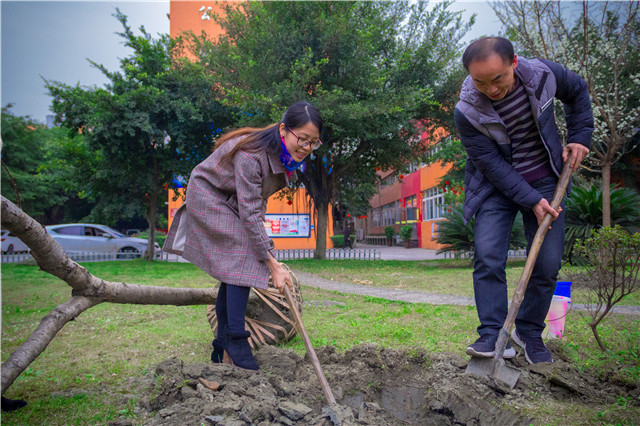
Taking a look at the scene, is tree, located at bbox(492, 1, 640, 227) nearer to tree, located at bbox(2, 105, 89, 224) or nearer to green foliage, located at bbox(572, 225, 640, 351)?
green foliage, located at bbox(572, 225, 640, 351)

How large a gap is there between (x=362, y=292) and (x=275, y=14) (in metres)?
8.39

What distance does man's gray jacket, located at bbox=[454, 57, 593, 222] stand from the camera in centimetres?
248

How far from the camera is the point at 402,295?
654 centimetres

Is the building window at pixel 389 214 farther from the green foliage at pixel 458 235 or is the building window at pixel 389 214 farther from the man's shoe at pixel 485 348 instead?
the man's shoe at pixel 485 348

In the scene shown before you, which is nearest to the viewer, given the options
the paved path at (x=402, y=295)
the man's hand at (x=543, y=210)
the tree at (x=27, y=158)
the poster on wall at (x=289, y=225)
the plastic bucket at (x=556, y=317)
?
the man's hand at (x=543, y=210)

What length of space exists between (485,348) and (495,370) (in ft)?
0.39

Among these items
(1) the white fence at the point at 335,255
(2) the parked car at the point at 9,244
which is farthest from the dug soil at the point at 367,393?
(2) the parked car at the point at 9,244

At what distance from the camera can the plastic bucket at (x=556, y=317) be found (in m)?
3.20

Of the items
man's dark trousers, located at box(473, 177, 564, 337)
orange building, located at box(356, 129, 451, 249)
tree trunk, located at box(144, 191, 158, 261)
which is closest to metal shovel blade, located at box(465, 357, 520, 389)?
man's dark trousers, located at box(473, 177, 564, 337)

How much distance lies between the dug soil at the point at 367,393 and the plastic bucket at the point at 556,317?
2.69 ft

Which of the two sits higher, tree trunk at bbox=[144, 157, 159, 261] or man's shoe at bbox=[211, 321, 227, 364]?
tree trunk at bbox=[144, 157, 159, 261]

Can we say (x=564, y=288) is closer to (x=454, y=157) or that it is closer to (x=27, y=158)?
(x=454, y=157)

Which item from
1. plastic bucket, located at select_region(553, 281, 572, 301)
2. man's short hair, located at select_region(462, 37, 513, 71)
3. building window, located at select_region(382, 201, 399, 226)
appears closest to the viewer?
man's short hair, located at select_region(462, 37, 513, 71)

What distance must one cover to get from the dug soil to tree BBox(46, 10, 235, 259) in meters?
11.2
